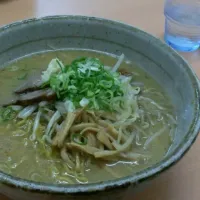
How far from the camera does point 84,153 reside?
110 cm

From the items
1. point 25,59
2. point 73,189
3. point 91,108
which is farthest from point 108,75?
point 73,189

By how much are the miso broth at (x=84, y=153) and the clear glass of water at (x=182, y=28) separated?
369 millimetres

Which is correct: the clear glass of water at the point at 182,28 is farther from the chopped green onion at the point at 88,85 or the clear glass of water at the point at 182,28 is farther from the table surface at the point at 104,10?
the chopped green onion at the point at 88,85

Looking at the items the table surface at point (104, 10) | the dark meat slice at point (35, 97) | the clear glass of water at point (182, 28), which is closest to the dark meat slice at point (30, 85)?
the dark meat slice at point (35, 97)

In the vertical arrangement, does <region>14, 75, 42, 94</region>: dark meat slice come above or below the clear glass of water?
below

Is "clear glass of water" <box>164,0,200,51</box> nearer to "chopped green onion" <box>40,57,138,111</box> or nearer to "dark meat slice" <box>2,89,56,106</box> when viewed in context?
"chopped green onion" <box>40,57,138,111</box>

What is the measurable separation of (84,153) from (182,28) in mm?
885

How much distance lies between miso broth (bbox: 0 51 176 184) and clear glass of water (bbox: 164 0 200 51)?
37 cm

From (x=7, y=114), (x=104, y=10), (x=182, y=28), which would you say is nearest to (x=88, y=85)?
(x=7, y=114)

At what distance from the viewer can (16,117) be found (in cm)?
121

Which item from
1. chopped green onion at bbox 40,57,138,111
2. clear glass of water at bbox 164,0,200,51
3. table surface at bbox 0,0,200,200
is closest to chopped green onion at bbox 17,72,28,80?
chopped green onion at bbox 40,57,138,111

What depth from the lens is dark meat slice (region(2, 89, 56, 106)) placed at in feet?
3.99

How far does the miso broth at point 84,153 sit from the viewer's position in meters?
1.05

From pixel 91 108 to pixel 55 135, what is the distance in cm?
14
